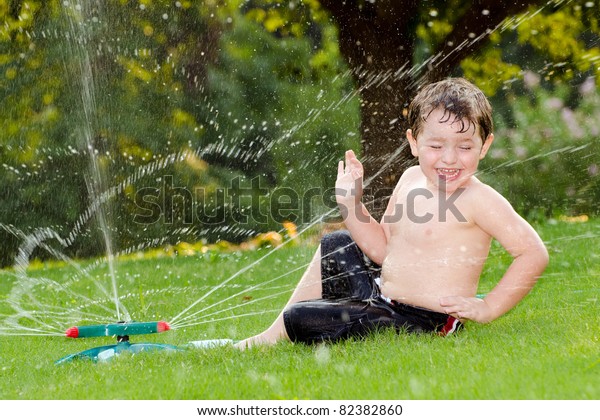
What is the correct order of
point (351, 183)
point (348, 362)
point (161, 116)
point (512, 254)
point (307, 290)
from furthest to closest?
point (161, 116)
point (307, 290)
point (351, 183)
point (512, 254)
point (348, 362)

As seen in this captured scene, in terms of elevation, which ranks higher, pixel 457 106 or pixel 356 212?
pixel 457 106

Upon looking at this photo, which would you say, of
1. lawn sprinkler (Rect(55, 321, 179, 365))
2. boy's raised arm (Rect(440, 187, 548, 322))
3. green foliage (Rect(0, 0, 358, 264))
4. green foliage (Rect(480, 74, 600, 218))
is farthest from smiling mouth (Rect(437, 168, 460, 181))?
green foliage (Rect(0, 0, 358, 264))

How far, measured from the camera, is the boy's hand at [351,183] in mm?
3508

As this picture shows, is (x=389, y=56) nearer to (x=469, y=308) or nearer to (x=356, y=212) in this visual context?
(x=356, y=212)

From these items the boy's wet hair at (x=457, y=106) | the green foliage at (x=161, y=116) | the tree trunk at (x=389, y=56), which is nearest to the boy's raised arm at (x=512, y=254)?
the boy's wet hair at (x=457, y=106)

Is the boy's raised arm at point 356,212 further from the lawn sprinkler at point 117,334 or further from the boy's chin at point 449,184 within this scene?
the lawn sprinkler at point 117,334

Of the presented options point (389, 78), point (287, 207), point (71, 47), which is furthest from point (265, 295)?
point (71, 47)

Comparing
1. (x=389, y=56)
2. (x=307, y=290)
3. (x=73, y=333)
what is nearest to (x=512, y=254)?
(x=307, y=290)

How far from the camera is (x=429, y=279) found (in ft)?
11.0

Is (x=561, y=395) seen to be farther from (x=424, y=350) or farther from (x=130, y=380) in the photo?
(x=130, y=380)

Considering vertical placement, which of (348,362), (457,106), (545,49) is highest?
(545,49)

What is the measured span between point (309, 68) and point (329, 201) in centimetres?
227

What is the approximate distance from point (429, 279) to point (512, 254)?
1.13 ft

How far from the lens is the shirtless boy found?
324 centimetres
